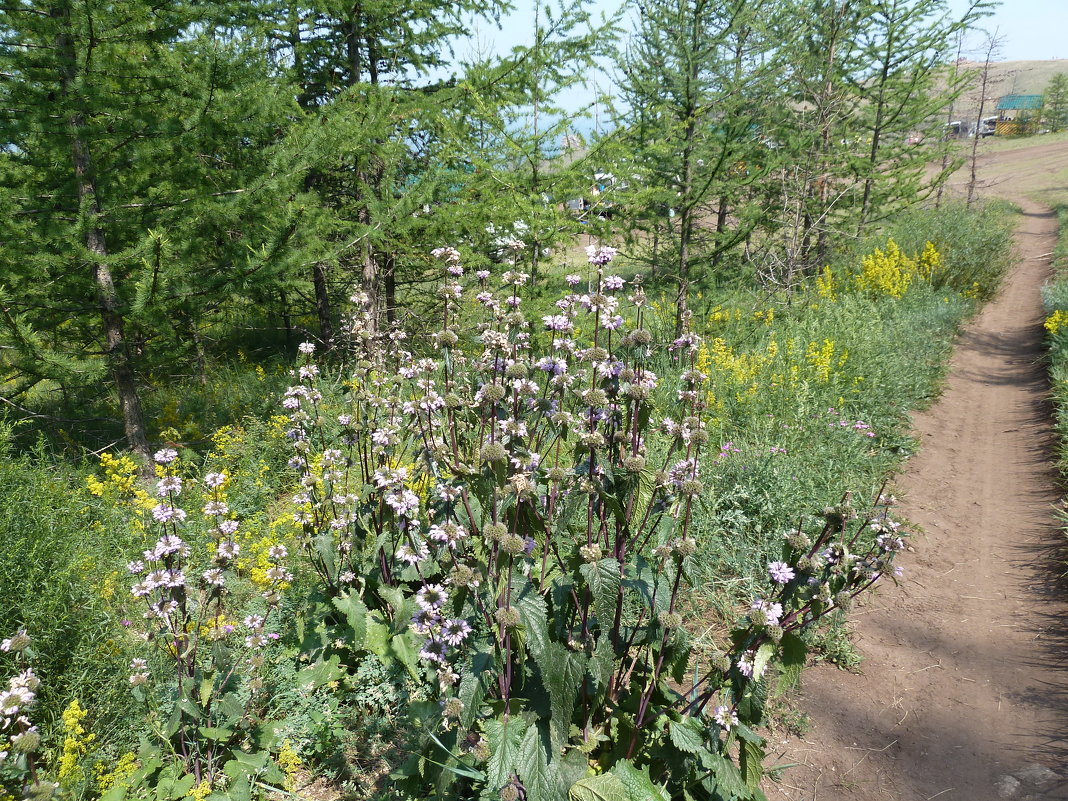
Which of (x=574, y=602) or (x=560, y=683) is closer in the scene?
(x=560, y=683)

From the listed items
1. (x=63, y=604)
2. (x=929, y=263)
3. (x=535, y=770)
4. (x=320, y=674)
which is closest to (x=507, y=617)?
(x=535, y=770)

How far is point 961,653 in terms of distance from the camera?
3803 mm

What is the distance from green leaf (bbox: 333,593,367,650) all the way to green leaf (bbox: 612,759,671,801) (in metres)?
1.39

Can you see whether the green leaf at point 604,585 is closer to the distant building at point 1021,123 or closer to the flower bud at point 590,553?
the flower bud at point 590,553

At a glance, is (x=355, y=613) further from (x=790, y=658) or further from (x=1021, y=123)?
(x=1021, y=123)

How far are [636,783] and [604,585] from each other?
810 mm

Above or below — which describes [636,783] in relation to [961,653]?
above

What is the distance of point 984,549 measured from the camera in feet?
16.2

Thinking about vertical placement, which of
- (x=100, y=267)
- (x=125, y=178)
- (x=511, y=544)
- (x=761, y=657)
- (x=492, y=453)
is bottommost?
(x=761, y=657)

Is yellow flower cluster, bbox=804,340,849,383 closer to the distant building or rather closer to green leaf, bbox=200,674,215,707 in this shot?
green leaf, bbox=200,674,215,707

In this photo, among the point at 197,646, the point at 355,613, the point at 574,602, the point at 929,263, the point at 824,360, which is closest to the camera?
the point at 574,602

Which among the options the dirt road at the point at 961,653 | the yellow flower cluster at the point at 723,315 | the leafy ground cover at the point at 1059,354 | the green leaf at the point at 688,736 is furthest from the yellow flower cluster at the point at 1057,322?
the green leaf at the point at 688,736

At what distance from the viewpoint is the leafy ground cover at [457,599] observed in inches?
79.0

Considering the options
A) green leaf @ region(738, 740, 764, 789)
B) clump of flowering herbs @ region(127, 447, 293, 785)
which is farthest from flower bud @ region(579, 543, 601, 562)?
clump of flowering herbs @ region(127, 447, 293, 785)
